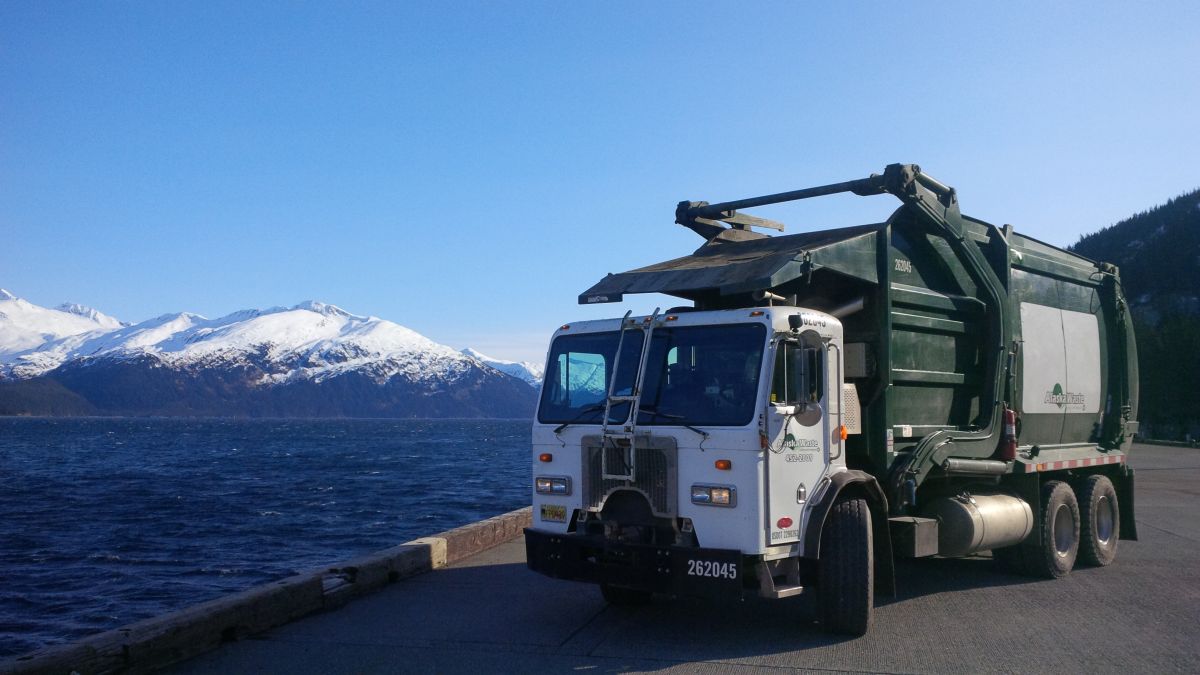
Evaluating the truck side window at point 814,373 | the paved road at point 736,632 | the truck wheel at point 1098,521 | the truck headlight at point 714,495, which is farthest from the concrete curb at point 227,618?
the truck wheel at point 1098,521

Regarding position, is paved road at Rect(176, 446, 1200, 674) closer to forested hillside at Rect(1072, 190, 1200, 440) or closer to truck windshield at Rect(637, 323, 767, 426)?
truck windshield at Rect(637, 323, 767, 426)

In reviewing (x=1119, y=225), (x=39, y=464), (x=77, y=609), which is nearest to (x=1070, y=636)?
(x=77, y=609)

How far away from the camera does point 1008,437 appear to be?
9.95m

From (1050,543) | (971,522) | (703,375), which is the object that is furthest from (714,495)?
(1050,543)

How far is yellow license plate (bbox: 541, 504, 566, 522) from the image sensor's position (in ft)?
26.5

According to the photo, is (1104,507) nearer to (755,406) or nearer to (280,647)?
(755,406)

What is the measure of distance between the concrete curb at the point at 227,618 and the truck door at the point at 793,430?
13.7 feet

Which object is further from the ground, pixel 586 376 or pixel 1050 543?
pixel 586 376

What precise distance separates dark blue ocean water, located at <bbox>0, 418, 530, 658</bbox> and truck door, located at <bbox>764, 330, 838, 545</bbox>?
12123 millimetres

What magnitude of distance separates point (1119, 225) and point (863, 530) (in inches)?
6381

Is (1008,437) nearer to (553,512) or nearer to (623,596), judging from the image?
(623,596)

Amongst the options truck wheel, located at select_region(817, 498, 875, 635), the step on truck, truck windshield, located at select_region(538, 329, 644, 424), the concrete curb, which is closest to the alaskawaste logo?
the step on truck

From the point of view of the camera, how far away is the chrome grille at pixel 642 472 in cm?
748

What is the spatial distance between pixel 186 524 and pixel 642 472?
88.2 feet
